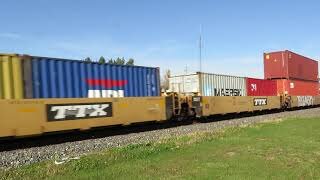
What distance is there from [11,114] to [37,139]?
9.53 feet

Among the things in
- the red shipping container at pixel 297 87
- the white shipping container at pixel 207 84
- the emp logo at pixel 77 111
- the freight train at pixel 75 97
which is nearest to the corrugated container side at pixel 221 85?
the white shipping container at pixel 207 84

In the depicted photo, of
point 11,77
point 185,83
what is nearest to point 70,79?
point 11,77

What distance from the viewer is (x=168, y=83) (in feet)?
97.3

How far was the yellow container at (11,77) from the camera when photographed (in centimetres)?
1446

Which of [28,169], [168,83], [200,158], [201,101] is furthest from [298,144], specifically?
[168,83]

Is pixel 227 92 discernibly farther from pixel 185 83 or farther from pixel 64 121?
pixel 64 121

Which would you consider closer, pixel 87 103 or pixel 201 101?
pixel 87 103

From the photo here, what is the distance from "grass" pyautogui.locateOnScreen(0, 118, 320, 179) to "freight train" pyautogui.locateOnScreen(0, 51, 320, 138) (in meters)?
4.63

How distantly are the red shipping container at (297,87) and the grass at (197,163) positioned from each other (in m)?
25.1

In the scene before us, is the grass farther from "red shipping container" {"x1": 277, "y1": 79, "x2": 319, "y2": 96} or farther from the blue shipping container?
"red shipping container" {"x1": 277, "y1": 79, "x2": 319, "y2": 96}

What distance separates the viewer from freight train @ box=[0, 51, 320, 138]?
14.5m

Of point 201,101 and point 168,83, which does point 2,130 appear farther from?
point 168,83

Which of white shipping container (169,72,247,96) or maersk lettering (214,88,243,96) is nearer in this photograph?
white shipping container (169,72,247,96)

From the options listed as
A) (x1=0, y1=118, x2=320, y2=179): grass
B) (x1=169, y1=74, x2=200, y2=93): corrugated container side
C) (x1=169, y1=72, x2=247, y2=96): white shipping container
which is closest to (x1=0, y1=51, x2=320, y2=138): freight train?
(x1=169, y1=74, x2=200, y2=93): corrugated container side
